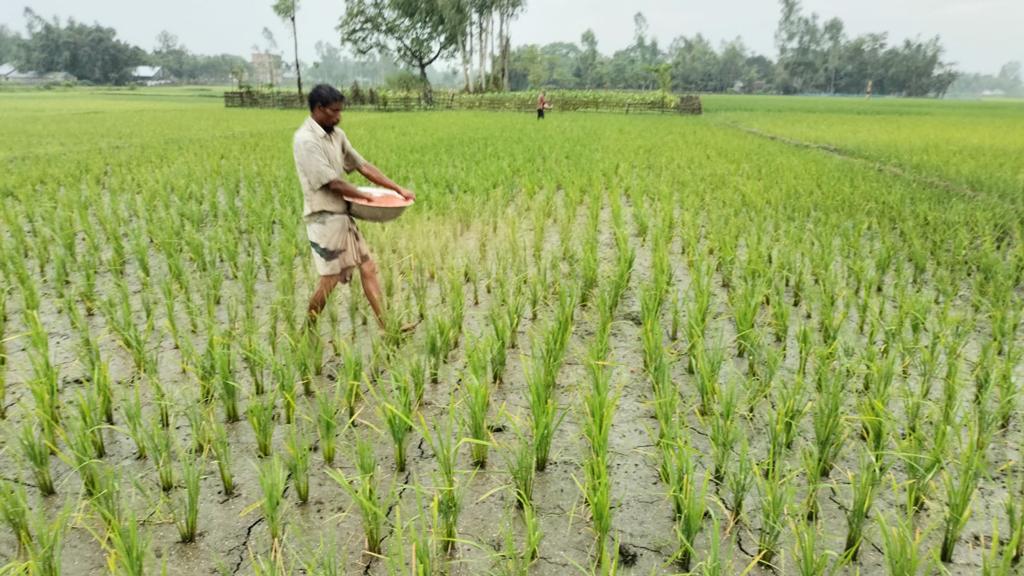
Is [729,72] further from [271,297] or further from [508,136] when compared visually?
[271,297]

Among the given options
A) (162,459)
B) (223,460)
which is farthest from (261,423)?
(162,459)

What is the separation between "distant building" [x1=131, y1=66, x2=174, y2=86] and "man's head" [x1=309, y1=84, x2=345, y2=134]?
80460mm

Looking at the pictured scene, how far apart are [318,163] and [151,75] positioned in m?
88.3

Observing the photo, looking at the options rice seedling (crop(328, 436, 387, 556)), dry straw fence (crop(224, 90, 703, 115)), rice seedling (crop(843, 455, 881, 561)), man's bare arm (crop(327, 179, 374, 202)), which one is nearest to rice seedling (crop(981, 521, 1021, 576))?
rice seedling (crop(843, 455, 881, 561))

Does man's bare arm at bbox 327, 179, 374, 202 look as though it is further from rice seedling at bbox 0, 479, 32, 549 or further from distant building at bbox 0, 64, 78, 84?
distant building at bbox 0, 64, 78, 84

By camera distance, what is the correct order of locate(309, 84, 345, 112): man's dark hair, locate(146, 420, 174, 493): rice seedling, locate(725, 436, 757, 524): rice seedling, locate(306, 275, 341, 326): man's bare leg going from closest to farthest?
locate(725, 436, 757, 524): rice seedling < locate(146, 420, 174, 493): rice seedling < locate(309, 84, 345, 112): man's dark hair < locate(306, 275, 341, 326): man's bare leg

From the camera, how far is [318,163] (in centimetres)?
283

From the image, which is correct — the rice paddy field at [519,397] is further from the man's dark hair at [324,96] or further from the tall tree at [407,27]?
the tall tree at [407,27]

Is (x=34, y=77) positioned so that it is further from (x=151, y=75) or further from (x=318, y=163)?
(x=318, y=163)

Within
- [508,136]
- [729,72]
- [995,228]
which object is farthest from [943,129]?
[729,72]

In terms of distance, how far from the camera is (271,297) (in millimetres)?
3680

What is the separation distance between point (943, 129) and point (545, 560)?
19.0 meters

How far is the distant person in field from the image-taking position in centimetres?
283

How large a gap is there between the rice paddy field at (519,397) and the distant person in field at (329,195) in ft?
0.73
